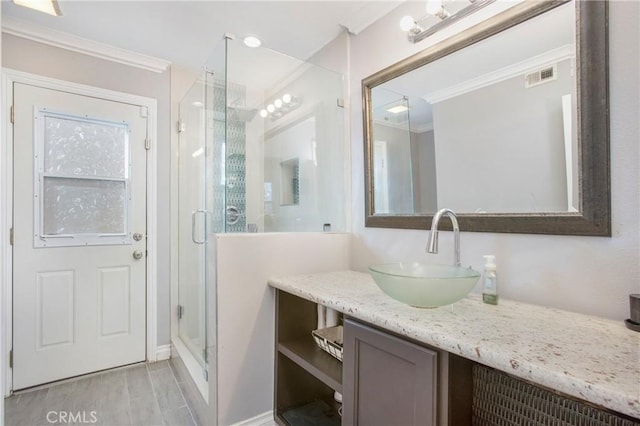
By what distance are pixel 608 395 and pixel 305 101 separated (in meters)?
2.17

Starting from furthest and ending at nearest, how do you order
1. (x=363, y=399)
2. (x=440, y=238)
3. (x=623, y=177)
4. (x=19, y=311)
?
1. (x=19, y=311)
2. (x=440, y=238)
3. (x=363, y=399)
4. (x=623, y=177)

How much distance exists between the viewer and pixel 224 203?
1.75 m

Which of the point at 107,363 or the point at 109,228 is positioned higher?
the point at 109,228

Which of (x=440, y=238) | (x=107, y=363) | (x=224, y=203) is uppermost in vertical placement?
(x=224, y=203)

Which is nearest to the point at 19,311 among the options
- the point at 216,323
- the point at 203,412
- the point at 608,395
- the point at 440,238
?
the point at 203,412

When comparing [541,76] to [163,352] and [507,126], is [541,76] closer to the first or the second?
[507,126]

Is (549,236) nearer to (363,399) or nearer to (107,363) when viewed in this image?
(363,399)

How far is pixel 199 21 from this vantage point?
1968 millimetres

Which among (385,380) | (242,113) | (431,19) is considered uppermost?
(431,19)

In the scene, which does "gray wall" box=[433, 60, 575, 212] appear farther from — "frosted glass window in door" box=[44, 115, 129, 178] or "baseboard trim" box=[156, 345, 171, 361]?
"baseboard trim" box=[156, 345, 171, 361]

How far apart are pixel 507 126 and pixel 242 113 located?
1516 mm

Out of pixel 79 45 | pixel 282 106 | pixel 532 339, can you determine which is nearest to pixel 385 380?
pixel 532 339

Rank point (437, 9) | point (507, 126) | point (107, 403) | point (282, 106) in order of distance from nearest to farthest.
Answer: point (507, 126)
point (437, 9)
point (107, 403)
point (282, 106)

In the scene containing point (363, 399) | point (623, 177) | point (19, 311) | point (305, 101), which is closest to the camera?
point (623, 177)
